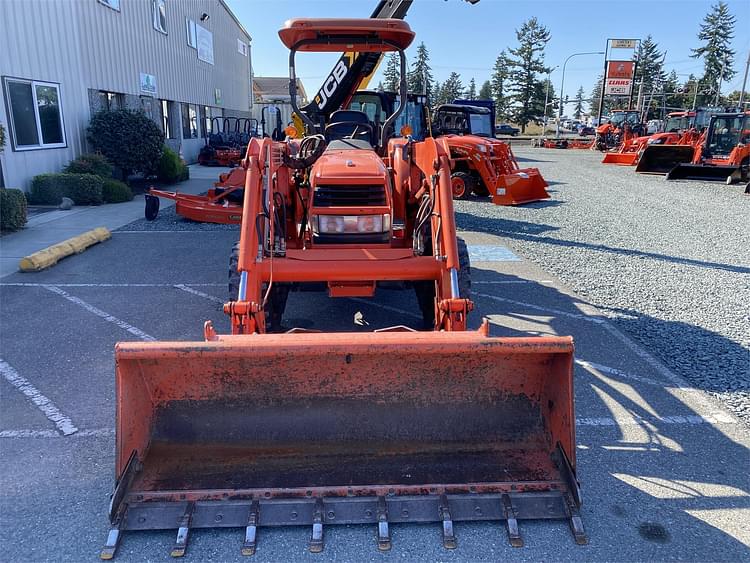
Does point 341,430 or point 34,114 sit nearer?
point 341,430

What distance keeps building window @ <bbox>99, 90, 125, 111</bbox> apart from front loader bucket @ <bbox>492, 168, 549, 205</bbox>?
10.6 meters

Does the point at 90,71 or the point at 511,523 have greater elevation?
the point at 90,71

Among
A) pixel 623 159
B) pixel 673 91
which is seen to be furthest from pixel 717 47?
pixel 623 159

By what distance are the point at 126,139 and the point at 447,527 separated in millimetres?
14328

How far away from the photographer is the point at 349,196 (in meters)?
4.82

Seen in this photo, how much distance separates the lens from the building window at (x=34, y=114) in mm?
11438

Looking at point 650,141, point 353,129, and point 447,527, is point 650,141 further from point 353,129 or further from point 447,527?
point 447,527

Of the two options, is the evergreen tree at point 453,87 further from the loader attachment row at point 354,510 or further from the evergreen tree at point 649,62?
the loader attachment row at point 354,510

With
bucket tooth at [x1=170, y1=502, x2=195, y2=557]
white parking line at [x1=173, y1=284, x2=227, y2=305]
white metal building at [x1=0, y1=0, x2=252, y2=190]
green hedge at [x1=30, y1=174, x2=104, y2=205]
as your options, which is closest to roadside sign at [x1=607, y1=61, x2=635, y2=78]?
white metal building at [x1=0, y1=0, x2=252, y2=190]

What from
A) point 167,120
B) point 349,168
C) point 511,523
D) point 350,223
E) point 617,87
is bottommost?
point 511,523

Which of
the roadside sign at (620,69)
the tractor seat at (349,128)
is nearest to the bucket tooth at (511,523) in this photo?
the tractor seat at (349,128)

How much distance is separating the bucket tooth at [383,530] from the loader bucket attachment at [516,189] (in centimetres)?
1148

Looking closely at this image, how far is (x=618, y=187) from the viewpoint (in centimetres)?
1795

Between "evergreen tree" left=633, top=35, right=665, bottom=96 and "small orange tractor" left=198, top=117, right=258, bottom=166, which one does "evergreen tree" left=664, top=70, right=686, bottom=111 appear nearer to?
Answer: "evergreen tree" left=633, top=35, right=665, bottom=96
